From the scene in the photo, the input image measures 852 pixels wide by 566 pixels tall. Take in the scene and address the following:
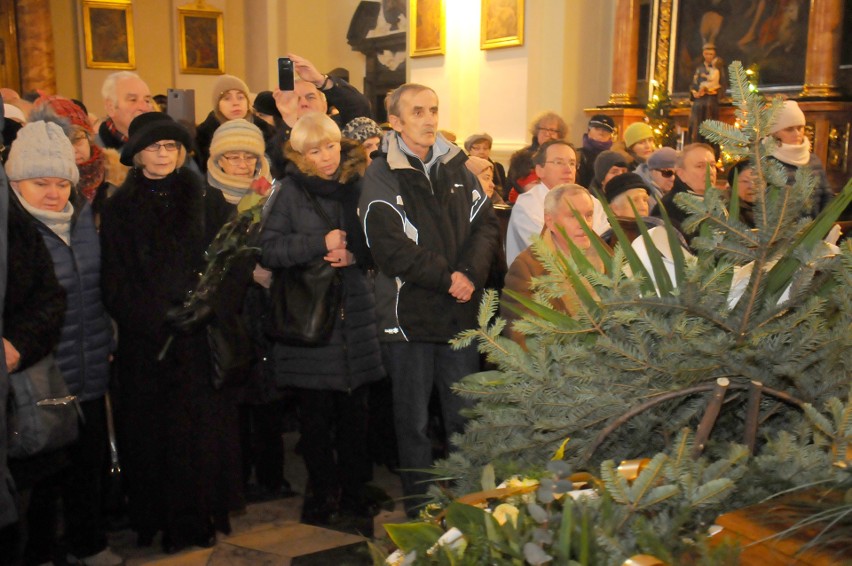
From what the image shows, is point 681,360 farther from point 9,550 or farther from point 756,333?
point 9,550

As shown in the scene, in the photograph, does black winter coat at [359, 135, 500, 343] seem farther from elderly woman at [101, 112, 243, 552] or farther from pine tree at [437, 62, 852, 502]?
pine tree at [437, 62, 852, 502]

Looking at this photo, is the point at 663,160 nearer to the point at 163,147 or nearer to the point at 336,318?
the point at 336,318

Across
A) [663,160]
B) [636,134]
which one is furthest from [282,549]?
[636,134]

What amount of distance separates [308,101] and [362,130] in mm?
359

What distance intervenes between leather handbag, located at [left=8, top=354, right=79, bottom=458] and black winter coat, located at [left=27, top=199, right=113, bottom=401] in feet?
1.46

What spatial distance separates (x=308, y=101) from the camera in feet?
15.7

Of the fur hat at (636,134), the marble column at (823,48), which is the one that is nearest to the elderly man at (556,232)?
the fur hat at (636,134)

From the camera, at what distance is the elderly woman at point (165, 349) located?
3.25m

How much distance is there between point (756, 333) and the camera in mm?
1159

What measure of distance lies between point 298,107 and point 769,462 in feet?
13.4

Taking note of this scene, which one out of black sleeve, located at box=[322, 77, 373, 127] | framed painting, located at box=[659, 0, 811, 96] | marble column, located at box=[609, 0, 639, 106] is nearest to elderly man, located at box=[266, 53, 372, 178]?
black sleeve, located at box=[322, 77, 373, 127]

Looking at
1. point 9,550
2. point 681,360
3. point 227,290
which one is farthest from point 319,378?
point 681,360

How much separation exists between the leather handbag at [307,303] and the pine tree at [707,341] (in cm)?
231

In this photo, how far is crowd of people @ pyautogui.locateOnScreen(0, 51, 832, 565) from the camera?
3.16 m
